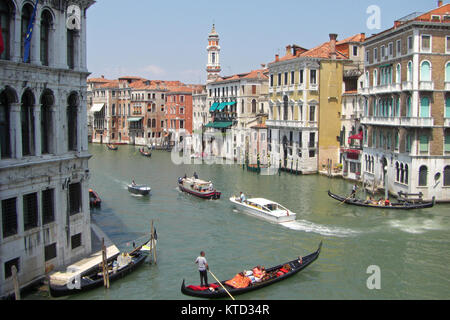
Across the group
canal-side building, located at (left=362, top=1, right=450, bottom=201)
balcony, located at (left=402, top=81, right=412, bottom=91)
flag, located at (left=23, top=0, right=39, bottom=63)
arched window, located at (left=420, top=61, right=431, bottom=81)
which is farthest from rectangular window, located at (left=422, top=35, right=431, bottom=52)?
flag, located at (left=23, top=0, right=39, bottom=63)

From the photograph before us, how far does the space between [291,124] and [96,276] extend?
26719 mm

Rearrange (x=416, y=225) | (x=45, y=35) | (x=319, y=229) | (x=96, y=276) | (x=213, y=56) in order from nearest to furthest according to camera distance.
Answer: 1. (x=45, y=35)
2. (x=96, y=276)
3. (x=319, y=229)
4. (x=416, y=225)
5. (x=213, y=56)

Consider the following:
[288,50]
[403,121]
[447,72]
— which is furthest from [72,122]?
[288,50]

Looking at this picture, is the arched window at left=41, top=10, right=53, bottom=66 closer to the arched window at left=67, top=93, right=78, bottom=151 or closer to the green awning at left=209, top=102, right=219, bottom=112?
the arched window at left=67, top=93, right=78, bottom=151

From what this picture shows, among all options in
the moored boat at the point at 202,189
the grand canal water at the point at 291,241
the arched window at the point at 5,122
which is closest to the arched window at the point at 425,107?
the grand canal water at the point at 291,241

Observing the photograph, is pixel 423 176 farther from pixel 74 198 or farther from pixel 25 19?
pixel 25 19

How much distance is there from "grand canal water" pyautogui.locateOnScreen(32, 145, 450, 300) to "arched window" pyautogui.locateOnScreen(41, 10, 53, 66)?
20.3 ft

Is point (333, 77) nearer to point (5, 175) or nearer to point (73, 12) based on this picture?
point (73, 12)

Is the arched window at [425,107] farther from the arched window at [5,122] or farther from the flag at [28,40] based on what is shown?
the arched window at [5,122]

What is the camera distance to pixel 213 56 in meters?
61.1

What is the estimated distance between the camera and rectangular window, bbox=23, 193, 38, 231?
12273 millimetres

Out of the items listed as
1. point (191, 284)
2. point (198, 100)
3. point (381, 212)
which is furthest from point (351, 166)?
point (198, 100)
